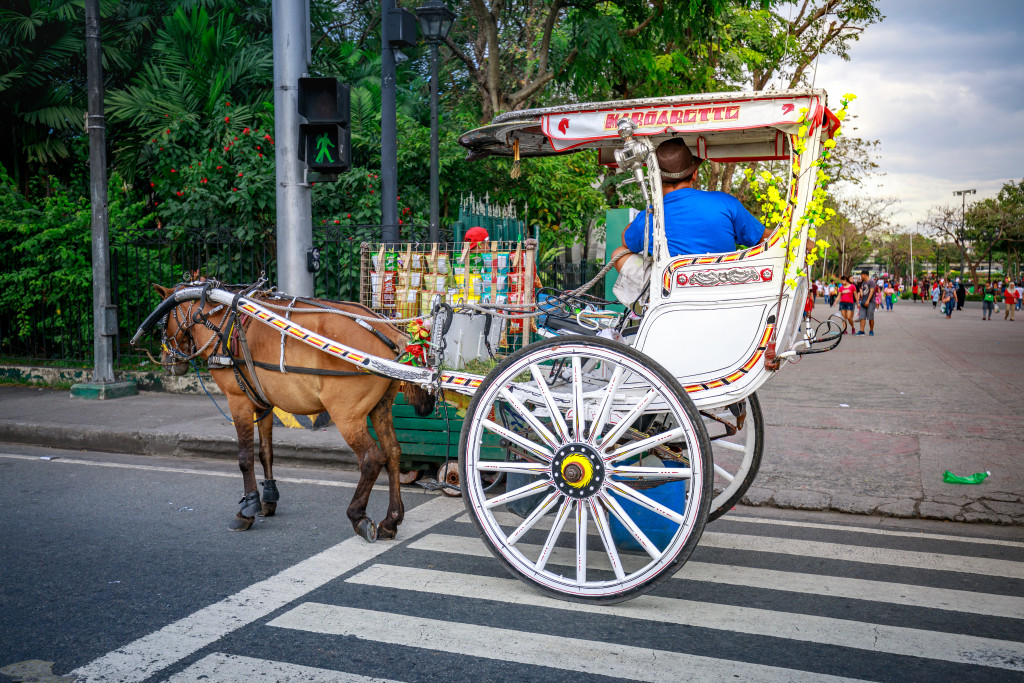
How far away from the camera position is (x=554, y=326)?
15.0ft

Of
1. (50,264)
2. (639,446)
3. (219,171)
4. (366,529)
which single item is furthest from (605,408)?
(50,264)

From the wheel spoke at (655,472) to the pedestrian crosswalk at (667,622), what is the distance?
2.26 ft

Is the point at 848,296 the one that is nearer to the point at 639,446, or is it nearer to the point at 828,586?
the point at 828,586

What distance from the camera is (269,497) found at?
5406 millimetres

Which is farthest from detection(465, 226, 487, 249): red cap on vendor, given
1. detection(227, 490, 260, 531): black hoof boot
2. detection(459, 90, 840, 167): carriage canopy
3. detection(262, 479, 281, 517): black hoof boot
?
Answer: detection(227, 490, 260, 531): black hoof boot

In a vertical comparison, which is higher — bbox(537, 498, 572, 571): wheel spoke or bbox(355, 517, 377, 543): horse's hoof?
bbox(537, 498, 572, 571): wheel spoke

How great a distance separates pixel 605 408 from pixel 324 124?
478 centimetres

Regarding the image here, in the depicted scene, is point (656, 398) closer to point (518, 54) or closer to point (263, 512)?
point (263, 512)

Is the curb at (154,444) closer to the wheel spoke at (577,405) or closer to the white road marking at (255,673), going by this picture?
the wheel spoke at (577,405)

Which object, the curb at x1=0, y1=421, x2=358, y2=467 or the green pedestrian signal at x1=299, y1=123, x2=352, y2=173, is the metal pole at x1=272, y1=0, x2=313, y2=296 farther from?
the curb at x1=0, y1=421, x2=358, y2=467

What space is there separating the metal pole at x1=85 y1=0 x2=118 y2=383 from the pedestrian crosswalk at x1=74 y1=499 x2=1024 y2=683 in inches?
274

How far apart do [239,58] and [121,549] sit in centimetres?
1117

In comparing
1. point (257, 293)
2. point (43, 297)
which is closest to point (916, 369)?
point (257, 293)

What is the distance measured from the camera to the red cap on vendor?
764cm
